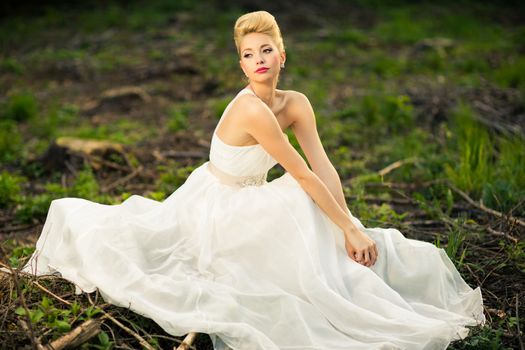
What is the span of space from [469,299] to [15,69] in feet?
25.0

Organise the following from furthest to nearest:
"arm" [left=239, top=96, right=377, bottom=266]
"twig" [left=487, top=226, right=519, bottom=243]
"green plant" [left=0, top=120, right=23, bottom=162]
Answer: "green plant" [left=0, top=120, right=23, bottom=162], "twig" [left=487, top=226, right=519, bottom=243], "arm" [left=239, top=96, right=377, bottom=266]

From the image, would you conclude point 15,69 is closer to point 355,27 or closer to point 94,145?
point 94,145

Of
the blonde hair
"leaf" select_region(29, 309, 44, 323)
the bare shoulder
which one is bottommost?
"leaf" select_region(29, 309, 44, 323)

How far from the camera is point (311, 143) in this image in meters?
3.32

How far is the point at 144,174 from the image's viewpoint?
508 centimetres

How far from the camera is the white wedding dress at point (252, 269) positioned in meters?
2.55

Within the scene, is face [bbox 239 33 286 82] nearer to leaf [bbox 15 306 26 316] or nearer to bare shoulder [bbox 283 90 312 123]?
bare shoulder [bbox 283 90 312 123]

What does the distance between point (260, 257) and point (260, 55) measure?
3.38 ft

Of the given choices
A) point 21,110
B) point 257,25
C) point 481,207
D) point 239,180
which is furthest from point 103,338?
point 21,110

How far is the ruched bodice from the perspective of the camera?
307 centimetres

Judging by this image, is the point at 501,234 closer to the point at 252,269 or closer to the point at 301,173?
the point at 301,173

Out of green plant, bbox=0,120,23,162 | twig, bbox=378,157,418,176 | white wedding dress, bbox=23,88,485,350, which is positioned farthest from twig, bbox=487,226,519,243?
green plant, bbox=0,120,23,162

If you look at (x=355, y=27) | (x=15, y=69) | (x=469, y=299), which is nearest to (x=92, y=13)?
(x=15, y=69)

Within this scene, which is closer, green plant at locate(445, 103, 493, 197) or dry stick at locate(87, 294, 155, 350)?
dry stick at locate(87, 294, 155, 350)
